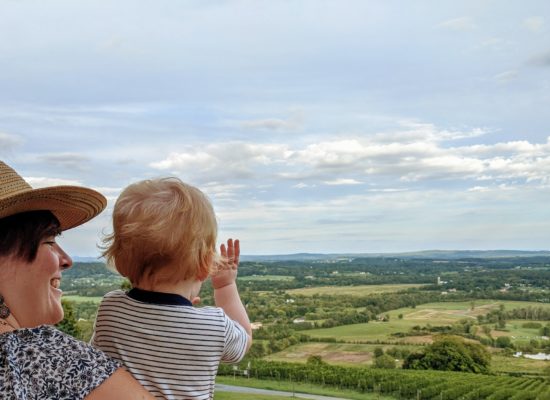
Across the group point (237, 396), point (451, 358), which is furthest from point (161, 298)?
point (451, 358)

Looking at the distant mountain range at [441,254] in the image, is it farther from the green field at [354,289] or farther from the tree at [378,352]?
the tree at [378,352]

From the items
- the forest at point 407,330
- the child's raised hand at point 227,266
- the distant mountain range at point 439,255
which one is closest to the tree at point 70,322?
the forest at point 407,330

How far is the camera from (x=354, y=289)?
9.42 meters

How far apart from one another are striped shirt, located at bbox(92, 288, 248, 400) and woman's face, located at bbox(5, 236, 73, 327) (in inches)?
5.7

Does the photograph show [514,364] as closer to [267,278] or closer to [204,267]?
[267,278]

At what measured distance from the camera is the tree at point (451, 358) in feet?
24.9

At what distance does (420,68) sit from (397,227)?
253cm

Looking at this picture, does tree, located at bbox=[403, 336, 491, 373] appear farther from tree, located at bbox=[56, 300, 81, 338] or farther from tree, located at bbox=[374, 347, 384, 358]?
tree, located at bbox=[56, 300, 81, 338]

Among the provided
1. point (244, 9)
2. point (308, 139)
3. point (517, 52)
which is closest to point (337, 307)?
point (308, 139)

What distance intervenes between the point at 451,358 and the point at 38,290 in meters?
7.44

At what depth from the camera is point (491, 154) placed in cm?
1122

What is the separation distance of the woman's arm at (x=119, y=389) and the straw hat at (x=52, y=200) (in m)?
0.24

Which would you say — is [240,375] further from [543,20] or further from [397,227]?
[543,20]

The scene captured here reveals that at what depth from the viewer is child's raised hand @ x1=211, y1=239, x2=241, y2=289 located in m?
1.13
